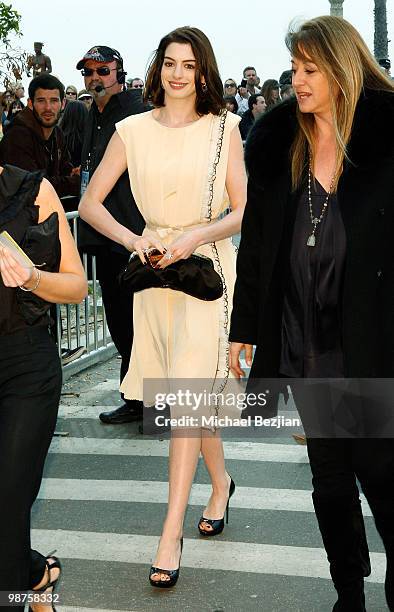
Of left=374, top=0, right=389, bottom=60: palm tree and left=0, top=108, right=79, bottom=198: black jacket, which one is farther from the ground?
left=374, top=0, right=389, bottom=60: palm tree

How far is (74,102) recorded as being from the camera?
43.5ft

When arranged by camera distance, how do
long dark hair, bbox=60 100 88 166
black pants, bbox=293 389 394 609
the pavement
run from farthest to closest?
long dark hair, bbox=60 100 88 166, the pavement, black pants, bbox=293 389 394 609

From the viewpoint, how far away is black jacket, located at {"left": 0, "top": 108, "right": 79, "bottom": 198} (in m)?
8.82

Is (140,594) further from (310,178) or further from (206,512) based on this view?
(310,178)

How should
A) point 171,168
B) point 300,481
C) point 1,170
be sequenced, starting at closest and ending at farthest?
point 1,170 → point 171,168 → point 300,481

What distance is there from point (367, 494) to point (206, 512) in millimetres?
1425

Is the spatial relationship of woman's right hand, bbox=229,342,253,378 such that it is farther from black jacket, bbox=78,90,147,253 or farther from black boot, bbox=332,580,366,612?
black jacket, bbox=78,90,147,253

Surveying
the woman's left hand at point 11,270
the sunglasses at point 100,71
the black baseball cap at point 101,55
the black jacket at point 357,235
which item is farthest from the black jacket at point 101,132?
the woman's left hand at point 11,270

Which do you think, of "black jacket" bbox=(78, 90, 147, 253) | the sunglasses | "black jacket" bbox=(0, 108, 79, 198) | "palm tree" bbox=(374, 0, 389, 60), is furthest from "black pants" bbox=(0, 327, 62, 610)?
"palm tree" bbox=(374, 0, 389, 60)

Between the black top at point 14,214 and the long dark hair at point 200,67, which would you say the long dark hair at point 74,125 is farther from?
the black top at point 14,214

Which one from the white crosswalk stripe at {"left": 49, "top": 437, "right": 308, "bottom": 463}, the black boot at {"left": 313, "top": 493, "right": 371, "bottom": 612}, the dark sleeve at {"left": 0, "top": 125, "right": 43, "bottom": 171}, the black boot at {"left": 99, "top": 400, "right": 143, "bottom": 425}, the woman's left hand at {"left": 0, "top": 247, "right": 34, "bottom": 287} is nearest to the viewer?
the woman's left hand at {"left": 0, "top": 247, "right": 34, "bottom": 287}

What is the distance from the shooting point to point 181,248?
16.0 feet

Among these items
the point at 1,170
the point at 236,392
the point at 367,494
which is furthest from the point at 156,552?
the point at 1,170

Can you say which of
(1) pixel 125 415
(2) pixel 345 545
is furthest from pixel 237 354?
(1) pixel 125 415
